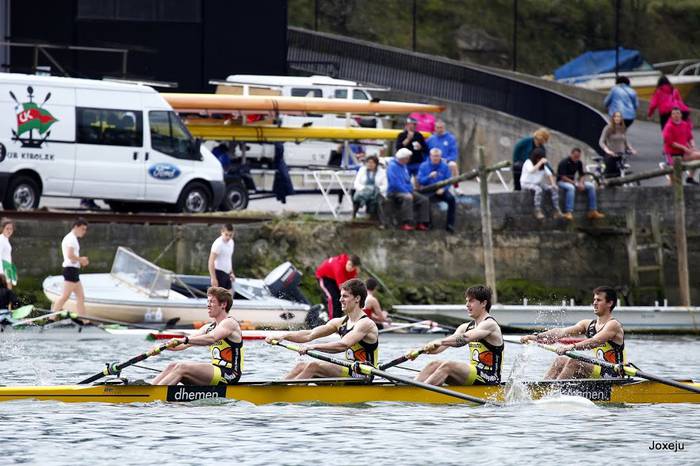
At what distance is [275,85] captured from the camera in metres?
33.9

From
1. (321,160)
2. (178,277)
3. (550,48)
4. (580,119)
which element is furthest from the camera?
(550,48)

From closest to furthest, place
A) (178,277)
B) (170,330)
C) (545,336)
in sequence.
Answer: (545,336)
(170,330)
(178,277)

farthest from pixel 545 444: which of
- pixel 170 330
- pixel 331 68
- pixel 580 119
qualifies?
pixel 331 68

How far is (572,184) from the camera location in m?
28.5

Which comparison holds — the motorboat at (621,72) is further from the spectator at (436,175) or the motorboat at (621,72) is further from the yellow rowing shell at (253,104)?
the spectator at (436,175)

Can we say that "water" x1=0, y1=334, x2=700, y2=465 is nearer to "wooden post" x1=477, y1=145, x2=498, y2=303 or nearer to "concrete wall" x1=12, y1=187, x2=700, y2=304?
"concrete wall" x1=12, y1=187, x2=700, y2=304

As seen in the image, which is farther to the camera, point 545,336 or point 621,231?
point 621,231

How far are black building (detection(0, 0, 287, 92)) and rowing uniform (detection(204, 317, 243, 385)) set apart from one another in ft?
67.4

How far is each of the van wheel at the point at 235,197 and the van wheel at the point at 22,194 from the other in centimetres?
409

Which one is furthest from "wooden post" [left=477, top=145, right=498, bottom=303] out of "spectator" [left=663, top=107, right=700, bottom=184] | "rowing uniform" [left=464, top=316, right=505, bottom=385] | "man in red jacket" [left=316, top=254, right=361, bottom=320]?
"rowing uniform" [left=464, top=316, right=505, bottom=385]

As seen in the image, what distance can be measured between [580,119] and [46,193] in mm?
14603

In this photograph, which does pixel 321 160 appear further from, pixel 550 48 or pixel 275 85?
pixel 550 48

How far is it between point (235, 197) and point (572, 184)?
644cm

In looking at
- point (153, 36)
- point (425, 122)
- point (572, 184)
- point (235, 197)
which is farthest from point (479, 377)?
point (153, 36)
